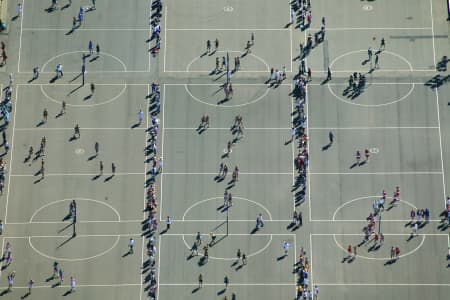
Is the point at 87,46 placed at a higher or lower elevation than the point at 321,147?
higher

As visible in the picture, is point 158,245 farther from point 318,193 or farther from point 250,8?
point 250,8

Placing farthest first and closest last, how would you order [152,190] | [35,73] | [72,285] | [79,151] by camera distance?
[35,73] < [79,151] < [152,190] < [72,285]

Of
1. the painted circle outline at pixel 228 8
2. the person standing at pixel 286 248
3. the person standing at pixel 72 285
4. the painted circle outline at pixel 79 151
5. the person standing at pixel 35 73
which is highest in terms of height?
the painted circle outline at pixel 228 8

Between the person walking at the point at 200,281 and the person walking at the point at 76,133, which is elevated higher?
the person walking at the point at 76,133

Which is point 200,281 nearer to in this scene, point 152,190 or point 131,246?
point 131,246

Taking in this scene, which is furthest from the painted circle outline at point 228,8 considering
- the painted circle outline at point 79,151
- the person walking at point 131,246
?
the person walking at point 131,246

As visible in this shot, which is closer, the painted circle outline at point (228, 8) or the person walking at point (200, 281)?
the person walking at point (200, 281)

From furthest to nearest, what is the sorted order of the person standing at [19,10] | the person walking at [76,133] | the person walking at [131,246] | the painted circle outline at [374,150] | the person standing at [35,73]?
the person standing at [19,10], the person standing at [35,73], the person walking at [76,133], the painted circle outline at [374,150], the person walking at [131,246]

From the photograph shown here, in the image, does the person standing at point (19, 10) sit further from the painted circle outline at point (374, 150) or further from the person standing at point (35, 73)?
the painted circle outline at point (374, 150)

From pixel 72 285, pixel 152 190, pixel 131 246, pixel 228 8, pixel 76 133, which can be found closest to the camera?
pixel 72 285

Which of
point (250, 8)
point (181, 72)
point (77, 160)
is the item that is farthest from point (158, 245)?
point (250, 8)

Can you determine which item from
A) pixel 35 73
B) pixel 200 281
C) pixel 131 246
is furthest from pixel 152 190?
pixel 35 73
